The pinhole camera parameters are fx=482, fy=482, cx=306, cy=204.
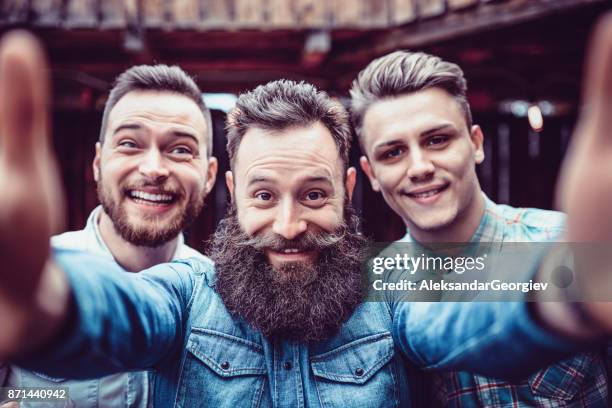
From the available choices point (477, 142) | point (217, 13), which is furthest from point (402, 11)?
point (477, 142)

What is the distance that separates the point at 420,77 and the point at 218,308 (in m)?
0.69

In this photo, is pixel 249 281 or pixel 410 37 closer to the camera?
pixel 249 281

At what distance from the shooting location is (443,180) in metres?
1.09

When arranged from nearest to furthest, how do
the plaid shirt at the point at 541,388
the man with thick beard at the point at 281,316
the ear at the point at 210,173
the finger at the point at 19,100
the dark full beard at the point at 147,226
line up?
the finger at the point at 19,100 → the man with thick beard at the point at 281,316 → the plaid shirt at the point at 541,388 → the dark full beard at the point at 147,226 → the ear at the point at 210,173

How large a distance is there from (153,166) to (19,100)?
0.63 meters

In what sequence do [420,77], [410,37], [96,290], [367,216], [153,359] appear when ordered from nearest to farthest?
[96,290] → [153,359] → [420,77] → [367,216] → [410,37]

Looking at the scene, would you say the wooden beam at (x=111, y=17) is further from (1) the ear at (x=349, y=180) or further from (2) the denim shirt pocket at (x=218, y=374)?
(2) the denim shirt pocket at (x=218, y=374)

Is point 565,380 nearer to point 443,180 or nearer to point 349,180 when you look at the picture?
point 443,180

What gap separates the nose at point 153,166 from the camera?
1083 millimetres

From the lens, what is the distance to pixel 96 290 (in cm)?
66

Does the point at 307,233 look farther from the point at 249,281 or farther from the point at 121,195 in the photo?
the point at 121,195

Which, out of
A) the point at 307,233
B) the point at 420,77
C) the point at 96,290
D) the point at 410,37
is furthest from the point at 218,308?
the point at 410,37

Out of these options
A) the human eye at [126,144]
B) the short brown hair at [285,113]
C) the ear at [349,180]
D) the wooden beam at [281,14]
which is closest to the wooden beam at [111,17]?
the wooden beam at [281,14]

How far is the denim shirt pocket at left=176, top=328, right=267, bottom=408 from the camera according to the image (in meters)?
0.91
